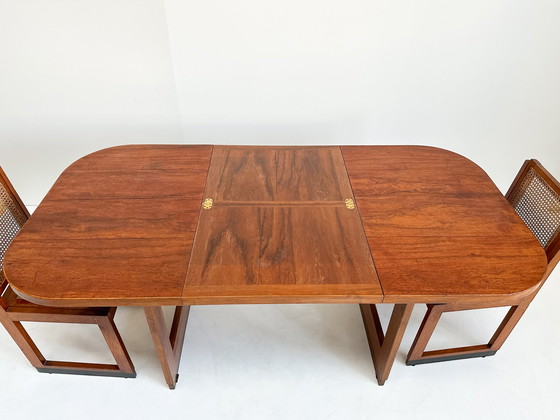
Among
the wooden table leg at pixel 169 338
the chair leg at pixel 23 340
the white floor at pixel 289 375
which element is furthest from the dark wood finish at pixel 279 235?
the chair leg at pixel 23 340

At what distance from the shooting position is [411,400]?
179 centimetres

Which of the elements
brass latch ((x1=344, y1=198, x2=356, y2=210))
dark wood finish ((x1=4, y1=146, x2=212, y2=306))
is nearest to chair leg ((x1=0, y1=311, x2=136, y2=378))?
dark wood finish ((x1=4, y1=146, x2=212, y2=306))

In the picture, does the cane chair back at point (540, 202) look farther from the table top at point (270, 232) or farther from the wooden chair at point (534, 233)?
the table top at point (270, 232)

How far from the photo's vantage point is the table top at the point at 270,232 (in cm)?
128

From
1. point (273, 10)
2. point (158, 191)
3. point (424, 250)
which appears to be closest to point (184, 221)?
point (158, 191)

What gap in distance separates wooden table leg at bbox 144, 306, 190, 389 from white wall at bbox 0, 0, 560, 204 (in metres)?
1.10

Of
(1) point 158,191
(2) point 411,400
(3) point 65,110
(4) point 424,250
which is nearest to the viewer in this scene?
(4) point 424,250

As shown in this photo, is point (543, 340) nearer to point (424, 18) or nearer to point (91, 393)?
point (424, 18)

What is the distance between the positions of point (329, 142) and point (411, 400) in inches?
58.6

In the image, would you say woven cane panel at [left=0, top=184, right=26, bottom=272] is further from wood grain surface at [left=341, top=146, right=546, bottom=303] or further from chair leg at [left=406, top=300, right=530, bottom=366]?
chair leg at [left=406, top=300, right=530, bottom=366]

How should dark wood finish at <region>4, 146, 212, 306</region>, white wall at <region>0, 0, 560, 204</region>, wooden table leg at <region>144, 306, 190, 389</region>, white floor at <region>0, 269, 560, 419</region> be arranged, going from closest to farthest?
dark wood finish at <region>4, 146, 212, 306</region> < wooden table leg at <region>144, 306, 190, 389</region> < white floor at <region>0, 269, 560, 419</region> < white wall at <region>0, 0, 560, 204</region>

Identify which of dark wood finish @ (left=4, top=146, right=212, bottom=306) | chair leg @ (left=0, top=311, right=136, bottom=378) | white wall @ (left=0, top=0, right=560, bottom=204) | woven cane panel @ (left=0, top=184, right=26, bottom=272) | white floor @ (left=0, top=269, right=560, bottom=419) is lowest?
white floor @ (left=0, top=269, right=560, bottom=419)

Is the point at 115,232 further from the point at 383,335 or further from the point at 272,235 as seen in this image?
the point at 383,335

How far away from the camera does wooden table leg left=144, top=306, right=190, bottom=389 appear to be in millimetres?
1517
